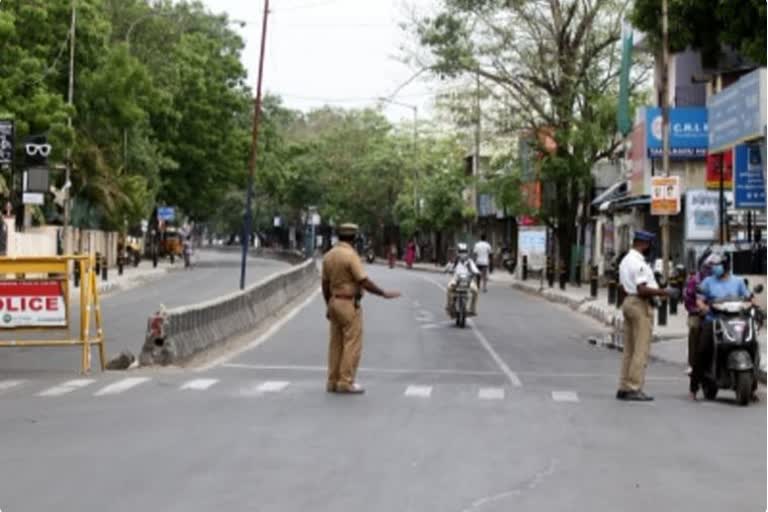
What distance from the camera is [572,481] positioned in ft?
30.8

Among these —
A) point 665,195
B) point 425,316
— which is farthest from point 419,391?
point 425,316

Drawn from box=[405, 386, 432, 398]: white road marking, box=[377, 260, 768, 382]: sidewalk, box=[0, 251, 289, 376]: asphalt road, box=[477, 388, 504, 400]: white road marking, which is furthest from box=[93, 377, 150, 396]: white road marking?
box=[377, 260, 768, 382]: sidewalk

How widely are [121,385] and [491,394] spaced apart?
165 inches

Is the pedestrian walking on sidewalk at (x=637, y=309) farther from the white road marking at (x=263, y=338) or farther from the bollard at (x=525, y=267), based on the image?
the bollard at (x=525, y=267)

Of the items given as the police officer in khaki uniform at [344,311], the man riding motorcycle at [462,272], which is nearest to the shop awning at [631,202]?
the man riding motorcycle at [462,272]

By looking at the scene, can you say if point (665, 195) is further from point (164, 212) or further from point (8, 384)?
point (164, 212)

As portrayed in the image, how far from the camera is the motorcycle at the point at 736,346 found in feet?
48.1

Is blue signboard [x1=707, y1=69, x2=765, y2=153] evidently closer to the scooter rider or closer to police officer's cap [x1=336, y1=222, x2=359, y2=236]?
the scooter rider

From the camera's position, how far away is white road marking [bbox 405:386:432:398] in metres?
15.3

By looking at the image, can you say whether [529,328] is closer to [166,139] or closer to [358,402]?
[358,402]

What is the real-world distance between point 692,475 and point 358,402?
501 cm

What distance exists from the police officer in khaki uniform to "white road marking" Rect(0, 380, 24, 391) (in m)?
3.79

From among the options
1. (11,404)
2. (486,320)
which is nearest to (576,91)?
(486,320)

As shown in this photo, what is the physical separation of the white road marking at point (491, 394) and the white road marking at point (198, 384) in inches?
122
